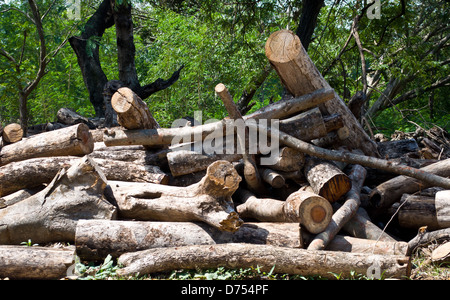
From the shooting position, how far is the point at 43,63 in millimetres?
9797

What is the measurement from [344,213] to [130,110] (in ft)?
9.15

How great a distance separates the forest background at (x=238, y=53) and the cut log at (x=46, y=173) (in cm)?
441

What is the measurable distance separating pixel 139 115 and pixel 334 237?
2.76 metres

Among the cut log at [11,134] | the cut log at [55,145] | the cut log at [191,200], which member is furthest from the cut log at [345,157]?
the cut log at [11,134]

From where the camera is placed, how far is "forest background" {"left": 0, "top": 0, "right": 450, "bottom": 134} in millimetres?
10602

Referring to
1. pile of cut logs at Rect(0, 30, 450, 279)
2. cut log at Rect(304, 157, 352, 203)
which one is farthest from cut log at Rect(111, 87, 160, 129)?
cut log at Rect(304, 157, 352, 203)

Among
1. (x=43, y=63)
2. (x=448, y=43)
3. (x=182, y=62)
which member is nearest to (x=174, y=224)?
(x=43, y=63)

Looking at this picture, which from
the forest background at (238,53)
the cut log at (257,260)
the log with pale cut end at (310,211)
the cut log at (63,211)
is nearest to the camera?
the cut log at (257,260)

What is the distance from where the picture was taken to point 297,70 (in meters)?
6.21

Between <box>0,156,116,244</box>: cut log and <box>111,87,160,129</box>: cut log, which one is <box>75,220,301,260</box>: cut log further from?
<box>111,87,160,129</box>: cut log

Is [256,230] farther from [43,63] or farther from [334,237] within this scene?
[43,63]

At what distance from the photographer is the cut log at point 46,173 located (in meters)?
5.82

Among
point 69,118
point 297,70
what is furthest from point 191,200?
point 69,118

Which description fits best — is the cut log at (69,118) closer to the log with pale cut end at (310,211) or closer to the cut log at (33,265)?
the cut log at (33,265)
